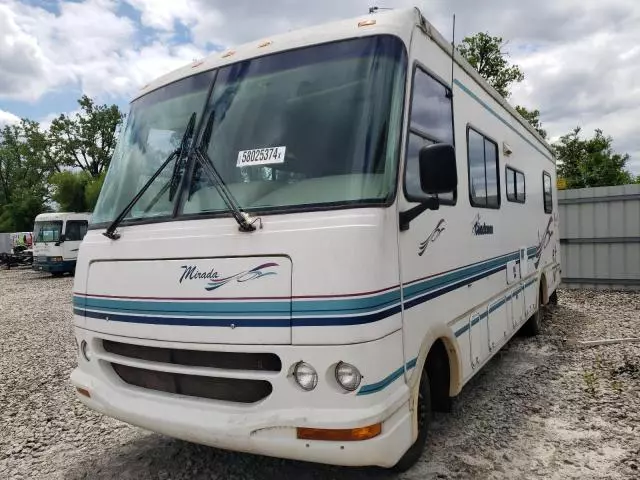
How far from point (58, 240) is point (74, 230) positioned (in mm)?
761

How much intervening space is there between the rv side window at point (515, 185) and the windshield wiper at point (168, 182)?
361 centimetres

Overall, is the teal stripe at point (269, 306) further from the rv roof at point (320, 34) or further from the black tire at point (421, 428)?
the rv roof at point (320, 34)

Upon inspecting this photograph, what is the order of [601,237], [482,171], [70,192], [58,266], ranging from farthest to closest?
[70,192] → [58,266] → [601,237] → [482,171]

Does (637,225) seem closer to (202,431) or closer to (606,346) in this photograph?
(606,346)

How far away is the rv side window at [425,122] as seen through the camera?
3088 mm

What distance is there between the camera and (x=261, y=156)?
3076 mm

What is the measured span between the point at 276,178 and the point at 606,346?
553 centimetres

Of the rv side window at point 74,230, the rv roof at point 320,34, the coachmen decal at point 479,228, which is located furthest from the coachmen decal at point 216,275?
the rv side window at point 74,230

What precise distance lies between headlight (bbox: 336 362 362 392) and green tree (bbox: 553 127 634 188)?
83.1ft

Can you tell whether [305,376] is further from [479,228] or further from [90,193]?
[90,193]

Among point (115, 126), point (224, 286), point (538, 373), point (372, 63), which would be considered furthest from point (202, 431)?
point (115, 126)

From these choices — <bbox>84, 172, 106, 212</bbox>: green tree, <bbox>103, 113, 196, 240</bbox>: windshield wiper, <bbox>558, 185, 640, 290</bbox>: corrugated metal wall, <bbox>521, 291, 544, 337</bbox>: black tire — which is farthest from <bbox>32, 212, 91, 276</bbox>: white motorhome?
<bbox>103, 113, 196, 240</bbox>: windshield wiper

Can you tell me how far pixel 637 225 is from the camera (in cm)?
1100

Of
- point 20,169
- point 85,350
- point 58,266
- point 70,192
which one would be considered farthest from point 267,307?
point 20,169
